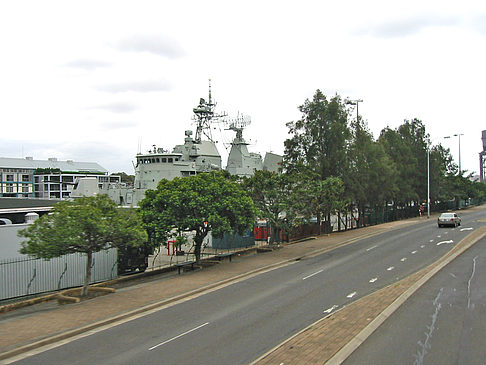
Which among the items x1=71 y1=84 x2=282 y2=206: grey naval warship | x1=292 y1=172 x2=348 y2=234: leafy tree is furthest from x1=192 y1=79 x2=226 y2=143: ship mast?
x1=292 y1=172 x2=348 y2=234: leafy tree

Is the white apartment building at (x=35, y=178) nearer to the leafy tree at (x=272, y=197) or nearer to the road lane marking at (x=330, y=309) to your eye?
the leafy tree at (x=272, y=197)

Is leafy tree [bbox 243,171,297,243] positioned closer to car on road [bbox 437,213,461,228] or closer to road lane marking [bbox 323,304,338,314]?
road lane marking [bbox 323,304,338,314]

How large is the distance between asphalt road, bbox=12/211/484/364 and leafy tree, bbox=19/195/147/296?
13.8 feet

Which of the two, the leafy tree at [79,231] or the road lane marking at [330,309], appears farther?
the leafy tree at [79,231]

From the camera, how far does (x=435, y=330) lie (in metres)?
10.2

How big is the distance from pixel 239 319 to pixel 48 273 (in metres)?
10.3

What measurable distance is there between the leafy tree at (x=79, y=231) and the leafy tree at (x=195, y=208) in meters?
3.72

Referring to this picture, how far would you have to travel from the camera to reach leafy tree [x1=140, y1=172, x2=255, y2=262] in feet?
71.9

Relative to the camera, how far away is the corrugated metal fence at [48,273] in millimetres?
16969

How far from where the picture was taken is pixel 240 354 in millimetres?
9125

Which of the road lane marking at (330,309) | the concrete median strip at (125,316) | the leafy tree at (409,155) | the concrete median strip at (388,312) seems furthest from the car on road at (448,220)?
the road lane marking at (330,309)

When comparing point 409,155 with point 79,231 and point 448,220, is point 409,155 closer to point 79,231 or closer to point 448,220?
point 448,220

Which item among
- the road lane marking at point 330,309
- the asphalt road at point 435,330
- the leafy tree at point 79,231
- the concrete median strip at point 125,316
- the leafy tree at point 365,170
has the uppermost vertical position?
the leafy tree at point 365,170

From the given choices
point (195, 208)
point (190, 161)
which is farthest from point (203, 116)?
point (195, 208)
